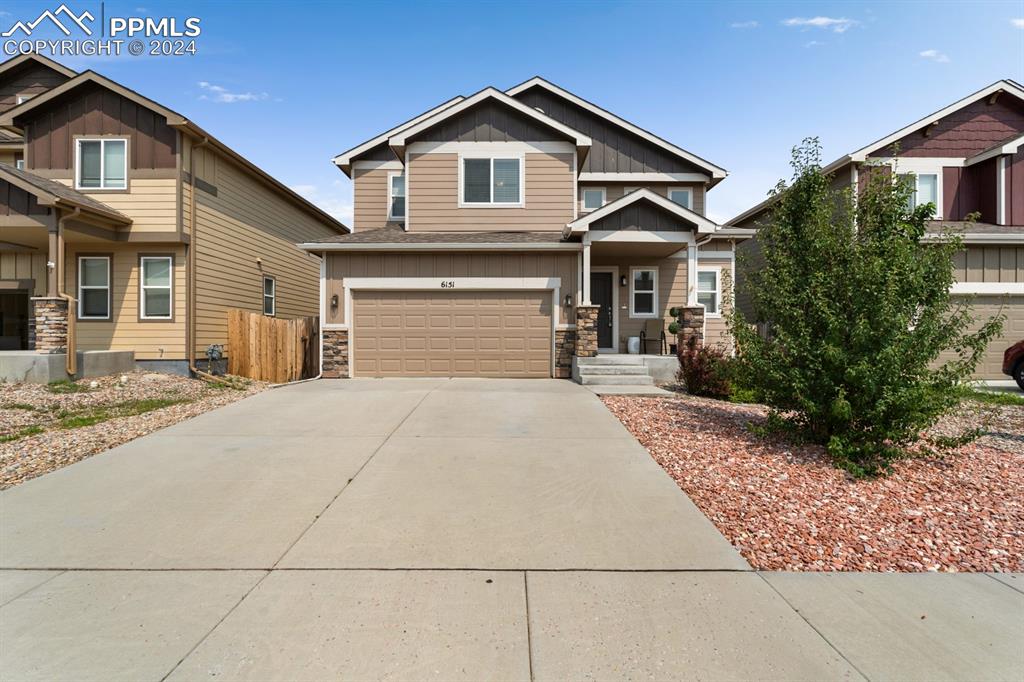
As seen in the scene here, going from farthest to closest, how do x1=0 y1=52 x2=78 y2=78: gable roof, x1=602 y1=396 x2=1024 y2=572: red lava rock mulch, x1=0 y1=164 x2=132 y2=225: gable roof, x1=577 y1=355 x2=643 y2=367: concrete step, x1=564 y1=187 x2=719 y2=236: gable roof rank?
x1=0 y1=52 x2=78 y2=78: gable roof, x1=577 y1=355 x2=643 y2=367: concrete step, x1=564 y1=187 x2=719 y2=236: gable roof, x1=0 y1=164 x2=132 y2=225: gable roof, x1=602 y1=396 x2=1024 y2=572: red lava rock mulch

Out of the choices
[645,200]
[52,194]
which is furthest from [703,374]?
[52,194]

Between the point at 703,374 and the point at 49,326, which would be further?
the point at 49,326

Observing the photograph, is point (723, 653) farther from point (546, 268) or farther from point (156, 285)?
point (156, 285)

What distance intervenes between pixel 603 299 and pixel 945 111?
36.0 ft

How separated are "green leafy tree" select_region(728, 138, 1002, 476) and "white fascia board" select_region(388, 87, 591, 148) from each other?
25.8 ft

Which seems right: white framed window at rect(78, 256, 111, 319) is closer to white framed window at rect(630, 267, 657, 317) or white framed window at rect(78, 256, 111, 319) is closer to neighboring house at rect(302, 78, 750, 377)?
neighboring house at rect(302, 78, 750, 377)

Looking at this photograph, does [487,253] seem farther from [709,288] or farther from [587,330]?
[709,288]

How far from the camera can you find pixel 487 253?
12641 millimetres

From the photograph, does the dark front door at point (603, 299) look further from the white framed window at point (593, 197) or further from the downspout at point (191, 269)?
the downspout at point (191, 269)

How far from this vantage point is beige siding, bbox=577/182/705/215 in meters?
16.1

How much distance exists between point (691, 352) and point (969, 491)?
5941mm

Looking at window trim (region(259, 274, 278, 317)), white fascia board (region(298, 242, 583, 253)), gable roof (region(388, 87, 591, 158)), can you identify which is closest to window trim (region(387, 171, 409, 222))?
gable roof (region(388, 87, 591, 158))

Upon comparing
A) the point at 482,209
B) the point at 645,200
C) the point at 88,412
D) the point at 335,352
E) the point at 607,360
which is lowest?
the point at 88,412

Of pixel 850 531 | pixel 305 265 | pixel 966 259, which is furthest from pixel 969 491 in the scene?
pixel 305 265
